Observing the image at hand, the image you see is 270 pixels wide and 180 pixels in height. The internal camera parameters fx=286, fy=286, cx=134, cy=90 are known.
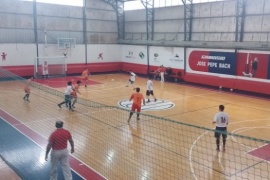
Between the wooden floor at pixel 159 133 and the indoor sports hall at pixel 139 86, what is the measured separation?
5 centimetres

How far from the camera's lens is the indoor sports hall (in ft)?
28.9

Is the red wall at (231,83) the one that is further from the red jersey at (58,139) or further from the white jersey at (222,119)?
the red jersey at (58,139)

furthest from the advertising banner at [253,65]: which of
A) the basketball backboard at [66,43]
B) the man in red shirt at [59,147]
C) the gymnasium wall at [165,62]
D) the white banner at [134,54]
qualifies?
the man in red shirt at [59,147]

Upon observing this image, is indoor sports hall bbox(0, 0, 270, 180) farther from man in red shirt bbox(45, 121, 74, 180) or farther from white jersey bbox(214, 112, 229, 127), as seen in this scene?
man in red shirt bbox(45, 121, 74, 180)

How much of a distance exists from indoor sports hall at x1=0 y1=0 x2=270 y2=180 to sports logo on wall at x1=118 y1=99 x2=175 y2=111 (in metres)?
0.06

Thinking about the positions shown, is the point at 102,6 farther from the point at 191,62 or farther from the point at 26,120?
the point at 26,120

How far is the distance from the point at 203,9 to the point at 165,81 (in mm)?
7152

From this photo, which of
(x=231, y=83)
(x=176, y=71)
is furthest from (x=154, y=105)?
(x=176, y=71)

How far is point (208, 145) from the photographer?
10.4 meters

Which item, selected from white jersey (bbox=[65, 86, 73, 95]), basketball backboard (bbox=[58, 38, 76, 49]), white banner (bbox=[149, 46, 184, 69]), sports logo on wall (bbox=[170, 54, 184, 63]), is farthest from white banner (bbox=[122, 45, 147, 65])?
white jersey (bbox=[65, 86, 73, 95])

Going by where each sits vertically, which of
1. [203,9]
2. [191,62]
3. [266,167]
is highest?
[203,9]

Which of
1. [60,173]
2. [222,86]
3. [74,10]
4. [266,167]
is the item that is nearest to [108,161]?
[60,173]

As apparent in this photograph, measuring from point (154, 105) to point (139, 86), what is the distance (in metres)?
7.26

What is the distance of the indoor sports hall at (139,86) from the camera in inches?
347
